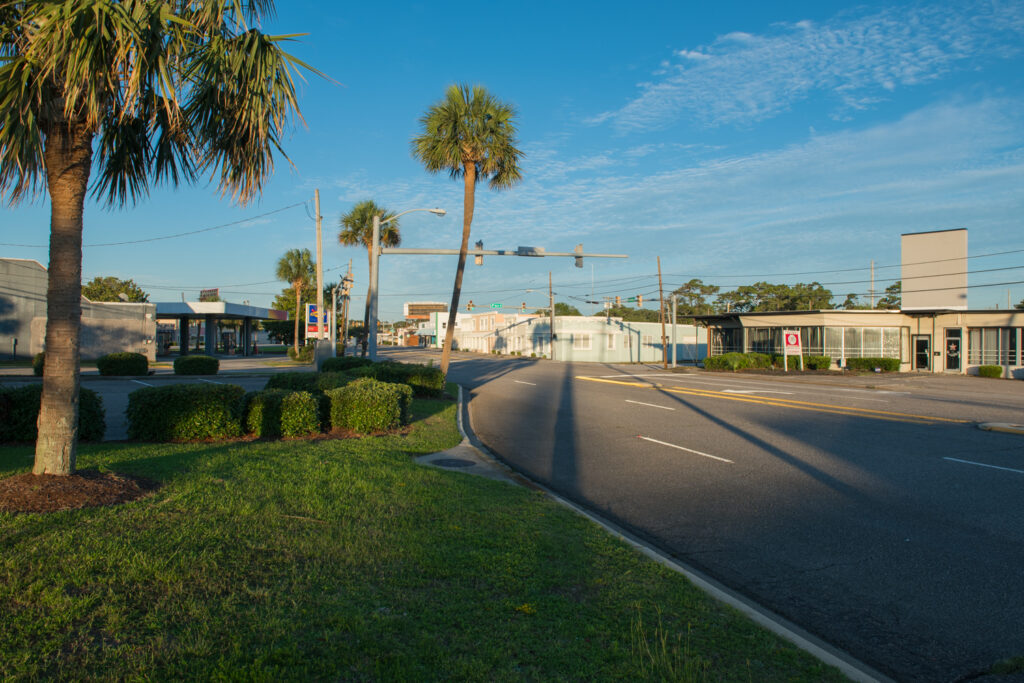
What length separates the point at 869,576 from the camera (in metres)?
5.27

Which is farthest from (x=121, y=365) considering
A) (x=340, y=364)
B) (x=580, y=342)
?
(x=580, y=342)

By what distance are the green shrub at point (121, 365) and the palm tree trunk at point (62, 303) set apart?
25455 mm

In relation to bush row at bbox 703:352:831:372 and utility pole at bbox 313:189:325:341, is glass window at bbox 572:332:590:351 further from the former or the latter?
utility pole at bbox 313:189:325:341

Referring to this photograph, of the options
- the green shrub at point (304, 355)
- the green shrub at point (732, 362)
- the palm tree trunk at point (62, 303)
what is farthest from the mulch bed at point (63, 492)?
the green shrub at point (732, 362)

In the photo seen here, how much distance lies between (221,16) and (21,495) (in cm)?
485

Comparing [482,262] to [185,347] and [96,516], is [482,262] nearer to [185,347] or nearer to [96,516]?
[96,516]

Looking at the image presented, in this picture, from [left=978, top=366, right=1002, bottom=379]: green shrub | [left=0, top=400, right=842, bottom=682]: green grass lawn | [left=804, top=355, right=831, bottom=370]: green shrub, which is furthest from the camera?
[left=804, top=355, right=831, bottom=370]: green shrub

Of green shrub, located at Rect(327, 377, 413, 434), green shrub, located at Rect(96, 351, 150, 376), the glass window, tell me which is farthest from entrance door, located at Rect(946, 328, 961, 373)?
green shrub, located at Rect(96, 351, 150, 376)

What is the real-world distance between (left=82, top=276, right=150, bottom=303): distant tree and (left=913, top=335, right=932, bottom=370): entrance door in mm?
73524

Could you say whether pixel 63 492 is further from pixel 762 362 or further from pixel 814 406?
pixel 762 362

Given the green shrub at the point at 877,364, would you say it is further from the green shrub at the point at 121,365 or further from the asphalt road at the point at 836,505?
the green shrub at the point at 121,365

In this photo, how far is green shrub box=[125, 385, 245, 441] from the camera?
9602 mm

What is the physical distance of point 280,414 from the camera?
412 inches

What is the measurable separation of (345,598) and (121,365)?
2889 cm
